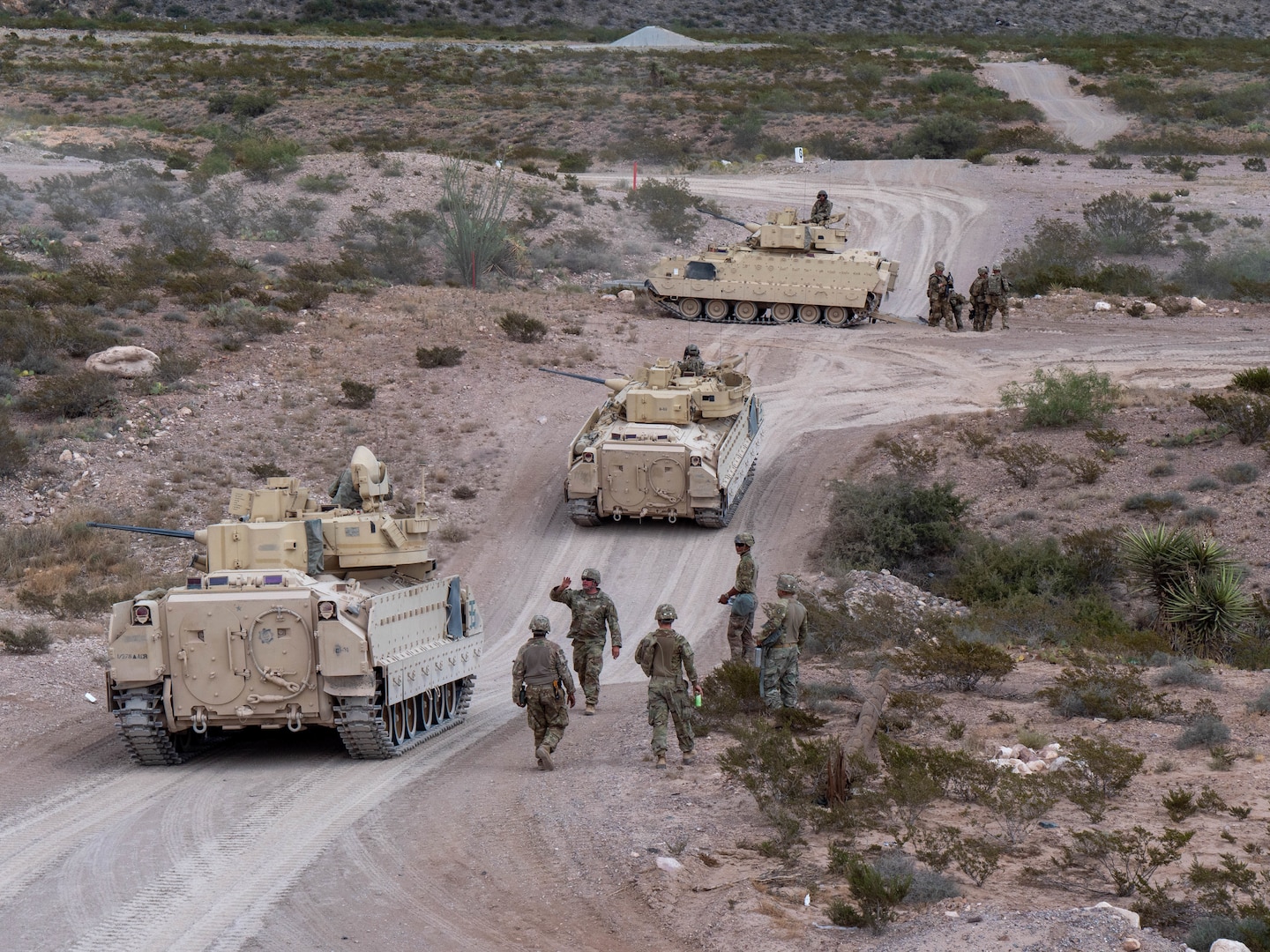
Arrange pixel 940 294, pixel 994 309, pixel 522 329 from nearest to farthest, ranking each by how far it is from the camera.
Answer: pixel 522 329
pixel 994 309
pixel 940 294

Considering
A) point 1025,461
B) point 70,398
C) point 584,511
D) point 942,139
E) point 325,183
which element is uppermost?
point 942,139

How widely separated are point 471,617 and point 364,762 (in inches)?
112

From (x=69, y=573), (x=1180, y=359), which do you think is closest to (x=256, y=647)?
(x=69, y=573)

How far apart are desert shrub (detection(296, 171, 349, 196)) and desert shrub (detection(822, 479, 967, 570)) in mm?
24511

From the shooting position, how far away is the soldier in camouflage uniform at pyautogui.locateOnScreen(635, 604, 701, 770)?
1340cm

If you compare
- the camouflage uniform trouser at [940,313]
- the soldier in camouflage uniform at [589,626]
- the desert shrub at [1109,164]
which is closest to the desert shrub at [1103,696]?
the soldier in camouflage uniform at [589,626]

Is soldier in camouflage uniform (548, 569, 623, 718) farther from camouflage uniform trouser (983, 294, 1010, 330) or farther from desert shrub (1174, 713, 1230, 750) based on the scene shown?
camouflage uniform trouser (983, 294, 1010, 330)

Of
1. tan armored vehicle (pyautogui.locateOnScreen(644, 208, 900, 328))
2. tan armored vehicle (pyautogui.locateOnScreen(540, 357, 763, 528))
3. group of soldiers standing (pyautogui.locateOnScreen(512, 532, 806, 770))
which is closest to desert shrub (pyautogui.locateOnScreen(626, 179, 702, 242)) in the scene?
tan armored vehicle (pyautogui.locateOnScreen(644, 208, 900, 328))

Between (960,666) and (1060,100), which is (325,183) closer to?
(960,666)

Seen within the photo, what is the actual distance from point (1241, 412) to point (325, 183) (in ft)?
90.6

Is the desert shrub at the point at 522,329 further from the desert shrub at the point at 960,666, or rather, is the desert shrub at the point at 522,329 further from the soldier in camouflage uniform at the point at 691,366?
the desert shrub at the point at 960,666

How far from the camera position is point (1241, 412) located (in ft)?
80.8

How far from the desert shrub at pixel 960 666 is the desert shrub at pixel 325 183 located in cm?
3208

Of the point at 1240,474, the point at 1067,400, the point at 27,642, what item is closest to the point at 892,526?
the point at 1240,474
